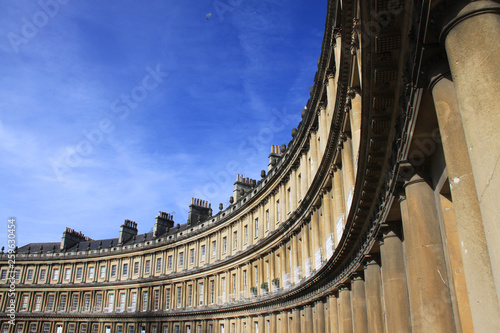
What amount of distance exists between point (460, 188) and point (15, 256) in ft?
235

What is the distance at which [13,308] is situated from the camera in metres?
60.2

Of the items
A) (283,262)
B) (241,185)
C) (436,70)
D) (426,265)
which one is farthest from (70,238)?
(436,70)

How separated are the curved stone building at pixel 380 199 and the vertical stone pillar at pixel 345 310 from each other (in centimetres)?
5

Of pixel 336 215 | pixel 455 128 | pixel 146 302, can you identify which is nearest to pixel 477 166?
pixel 455 128

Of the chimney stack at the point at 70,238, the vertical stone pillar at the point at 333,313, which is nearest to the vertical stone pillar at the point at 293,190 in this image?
the vertical stone pillar at the point at 333,313

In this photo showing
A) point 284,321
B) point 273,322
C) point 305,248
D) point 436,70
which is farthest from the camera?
point 273,322

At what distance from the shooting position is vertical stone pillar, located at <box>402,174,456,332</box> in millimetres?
7523

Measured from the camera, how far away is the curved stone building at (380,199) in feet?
14.6

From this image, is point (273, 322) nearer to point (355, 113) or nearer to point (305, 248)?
point (305, 248)

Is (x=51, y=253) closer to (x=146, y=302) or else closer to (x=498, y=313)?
(x=146, y=302)

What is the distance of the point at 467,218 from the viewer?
4.77 meters

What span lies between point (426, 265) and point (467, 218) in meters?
3.29
